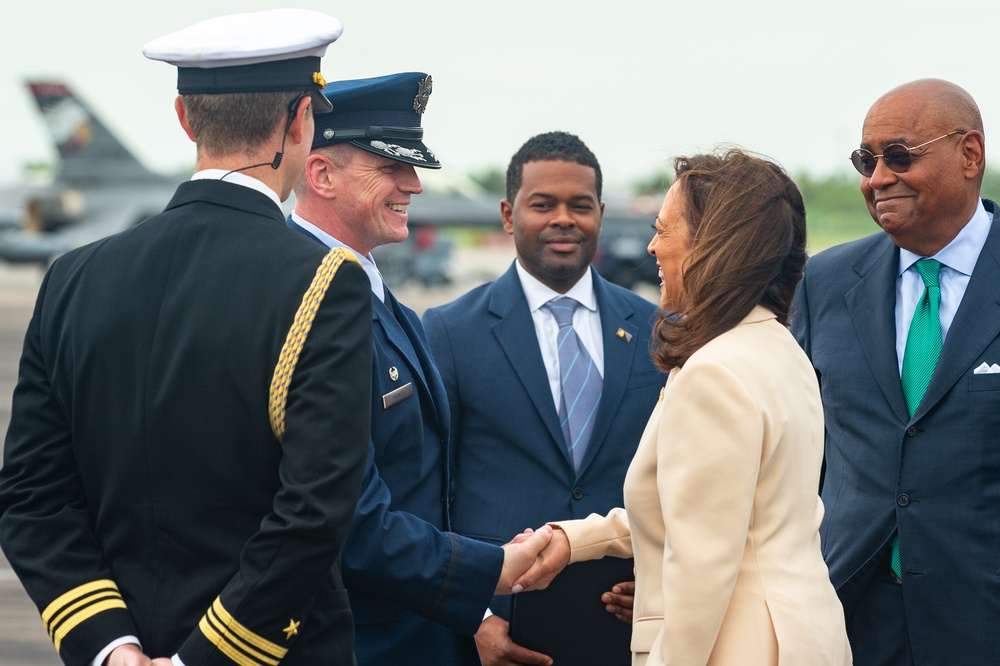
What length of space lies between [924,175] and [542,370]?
4.23 ft

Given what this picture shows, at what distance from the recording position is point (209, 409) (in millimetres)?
1842

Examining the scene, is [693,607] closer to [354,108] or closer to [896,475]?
[896,475]

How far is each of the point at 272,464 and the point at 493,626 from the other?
130 centimetres

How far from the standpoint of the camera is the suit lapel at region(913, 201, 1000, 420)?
2.85 m

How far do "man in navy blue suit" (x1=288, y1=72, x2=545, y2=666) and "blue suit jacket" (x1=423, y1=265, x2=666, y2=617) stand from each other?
61cm

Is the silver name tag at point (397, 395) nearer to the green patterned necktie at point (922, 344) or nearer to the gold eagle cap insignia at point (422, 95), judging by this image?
the gold eagle cap insignia at point (422, 95)

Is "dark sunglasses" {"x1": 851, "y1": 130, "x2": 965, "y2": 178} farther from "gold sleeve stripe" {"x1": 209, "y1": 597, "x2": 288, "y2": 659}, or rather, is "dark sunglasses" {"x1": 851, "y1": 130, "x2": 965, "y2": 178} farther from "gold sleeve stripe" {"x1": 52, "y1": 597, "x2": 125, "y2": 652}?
"gold sleeve stripe" {"x1": 52, "y1": 597, "x2": 125, "y2": 652}

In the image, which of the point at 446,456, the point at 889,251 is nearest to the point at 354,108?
the point at 446,456

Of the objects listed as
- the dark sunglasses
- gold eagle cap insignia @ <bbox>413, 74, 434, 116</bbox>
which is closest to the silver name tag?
gold eagle cap insignia @ <bbox>413, 74, 434, 116</bbox>

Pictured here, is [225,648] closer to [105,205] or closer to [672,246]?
[672,246]

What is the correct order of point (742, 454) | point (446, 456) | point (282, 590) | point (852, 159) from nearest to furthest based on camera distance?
point (282, 590) < point (742, 454) < point (446, 456) < point (852, 159)

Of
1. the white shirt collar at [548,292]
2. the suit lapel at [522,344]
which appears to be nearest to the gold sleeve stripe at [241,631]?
the suit lapel at [522,344]

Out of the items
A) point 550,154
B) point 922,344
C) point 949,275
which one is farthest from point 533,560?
point 550,154

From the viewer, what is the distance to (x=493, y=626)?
9.73 feet
